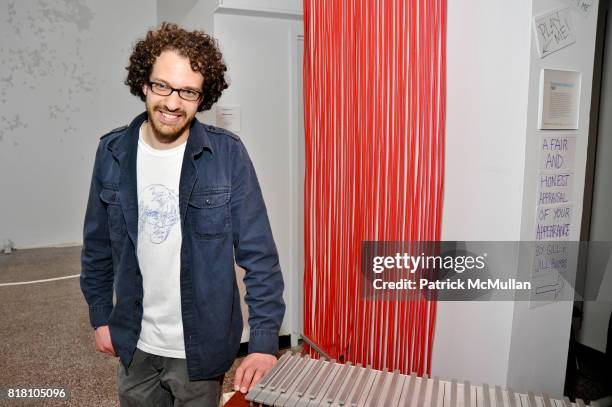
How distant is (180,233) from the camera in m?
1.28

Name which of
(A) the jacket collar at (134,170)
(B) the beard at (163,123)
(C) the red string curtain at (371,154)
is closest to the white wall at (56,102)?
(C) the red string curtain at (371,154)

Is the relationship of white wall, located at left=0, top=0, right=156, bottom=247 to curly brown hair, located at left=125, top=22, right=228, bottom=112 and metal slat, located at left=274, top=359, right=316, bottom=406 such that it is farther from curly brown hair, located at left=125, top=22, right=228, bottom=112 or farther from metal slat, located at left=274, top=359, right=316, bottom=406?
metal slat, located at left=274, top=359, right=316, bottom=406

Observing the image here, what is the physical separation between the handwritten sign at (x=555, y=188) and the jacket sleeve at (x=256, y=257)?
1.07m

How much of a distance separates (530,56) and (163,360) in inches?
57.9

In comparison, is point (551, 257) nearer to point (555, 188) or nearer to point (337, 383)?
point (555, 188)

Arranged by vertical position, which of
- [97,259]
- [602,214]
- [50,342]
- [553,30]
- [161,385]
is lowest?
[50,342]

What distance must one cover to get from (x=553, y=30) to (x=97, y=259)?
164 cm

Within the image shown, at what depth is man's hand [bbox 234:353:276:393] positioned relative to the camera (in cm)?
102

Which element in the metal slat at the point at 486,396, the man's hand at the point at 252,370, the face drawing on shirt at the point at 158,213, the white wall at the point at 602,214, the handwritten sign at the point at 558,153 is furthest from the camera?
the white wall at the point at 602,214

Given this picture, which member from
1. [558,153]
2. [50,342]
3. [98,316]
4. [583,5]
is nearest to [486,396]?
[98,316]

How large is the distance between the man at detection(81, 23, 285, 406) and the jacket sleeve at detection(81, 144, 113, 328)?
0.03 meters

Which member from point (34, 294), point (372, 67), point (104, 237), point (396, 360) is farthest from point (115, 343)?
point (34, 294)

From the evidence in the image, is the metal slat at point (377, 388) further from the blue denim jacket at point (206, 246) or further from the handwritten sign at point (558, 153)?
the handwritten sign at point (558, 153)

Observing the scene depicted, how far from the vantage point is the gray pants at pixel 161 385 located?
1312 millimetres
